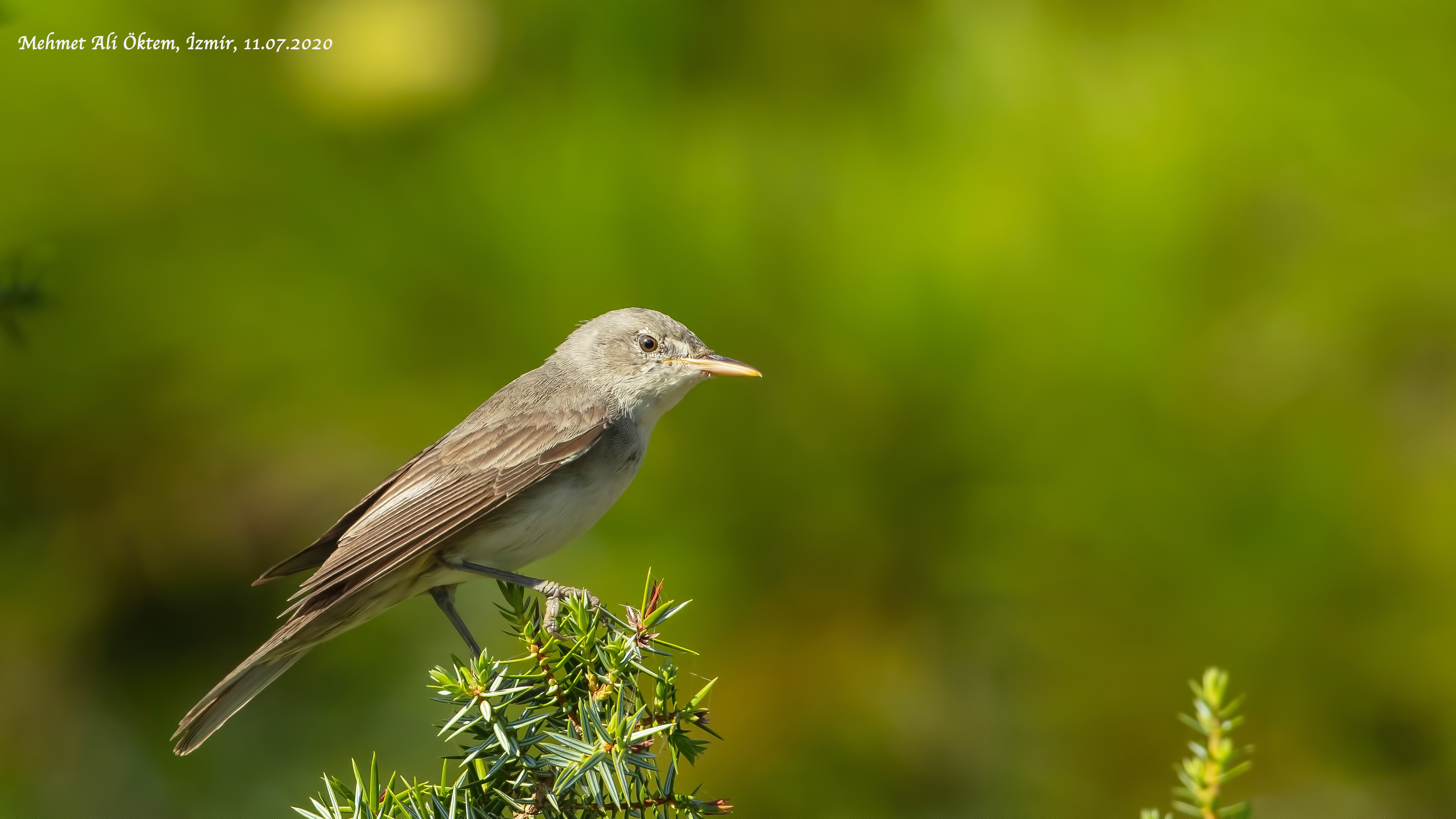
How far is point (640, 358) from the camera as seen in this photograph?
394 cm

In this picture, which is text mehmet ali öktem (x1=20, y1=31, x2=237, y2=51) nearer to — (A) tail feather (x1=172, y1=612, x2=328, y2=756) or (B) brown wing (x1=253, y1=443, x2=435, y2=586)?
(B) brown wing (x1=253, y1=443, x2=435, y2=586)

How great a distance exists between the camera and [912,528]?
3982 mm

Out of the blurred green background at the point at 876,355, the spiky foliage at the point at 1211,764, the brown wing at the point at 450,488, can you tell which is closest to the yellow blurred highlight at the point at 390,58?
the blurred green background at the point at 876,355

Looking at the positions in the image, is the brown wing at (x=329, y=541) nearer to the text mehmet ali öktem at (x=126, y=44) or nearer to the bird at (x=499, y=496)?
the bird at (x=499, y=496)

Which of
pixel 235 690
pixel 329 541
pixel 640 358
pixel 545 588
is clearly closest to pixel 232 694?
pixel 235 690

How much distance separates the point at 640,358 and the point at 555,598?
3.76 ft

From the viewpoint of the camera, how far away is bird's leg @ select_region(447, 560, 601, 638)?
9.53 ft

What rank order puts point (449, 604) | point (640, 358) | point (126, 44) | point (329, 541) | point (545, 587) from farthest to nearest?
point (126, 44), point (640, 358), point (449, 604), point (329, 541), point (545, 587)

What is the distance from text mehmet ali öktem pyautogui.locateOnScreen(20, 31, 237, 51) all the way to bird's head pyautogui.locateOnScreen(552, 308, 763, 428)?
2.03 m

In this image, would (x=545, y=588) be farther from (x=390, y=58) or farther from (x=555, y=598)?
(x=390, y=58)

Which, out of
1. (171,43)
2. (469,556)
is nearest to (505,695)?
(469,556)

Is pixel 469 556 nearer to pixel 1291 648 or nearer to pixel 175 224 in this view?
pixel 175 224

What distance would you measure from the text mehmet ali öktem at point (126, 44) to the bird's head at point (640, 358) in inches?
79.8

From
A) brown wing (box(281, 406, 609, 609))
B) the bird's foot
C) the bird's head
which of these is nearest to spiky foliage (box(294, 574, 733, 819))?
the bird's foot
